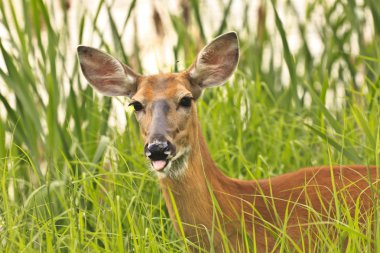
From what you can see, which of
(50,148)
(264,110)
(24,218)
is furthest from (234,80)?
(24,218)

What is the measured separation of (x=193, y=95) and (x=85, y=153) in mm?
1072

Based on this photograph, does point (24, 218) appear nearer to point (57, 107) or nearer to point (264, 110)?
point (57, 107)

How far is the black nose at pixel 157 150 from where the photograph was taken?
15.0 feet

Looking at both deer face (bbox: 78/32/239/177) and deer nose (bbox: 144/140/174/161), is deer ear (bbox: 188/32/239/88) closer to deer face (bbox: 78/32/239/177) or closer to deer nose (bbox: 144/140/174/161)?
deer face (bbox: 78/32/239/177)

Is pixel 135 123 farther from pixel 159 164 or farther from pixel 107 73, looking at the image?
pixel 159 164

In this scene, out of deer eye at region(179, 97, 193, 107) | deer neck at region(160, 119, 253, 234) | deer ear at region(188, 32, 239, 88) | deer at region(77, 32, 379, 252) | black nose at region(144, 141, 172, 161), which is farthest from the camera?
deer ear at region(188, 32, 239, 88)

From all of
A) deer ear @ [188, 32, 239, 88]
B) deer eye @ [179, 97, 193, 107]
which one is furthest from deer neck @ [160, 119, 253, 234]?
deer ear @ [188, 32, 239, 88]

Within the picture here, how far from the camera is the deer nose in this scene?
15.0ft

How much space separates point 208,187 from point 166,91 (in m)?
0.65

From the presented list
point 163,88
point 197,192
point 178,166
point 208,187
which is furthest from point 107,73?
point 208,187

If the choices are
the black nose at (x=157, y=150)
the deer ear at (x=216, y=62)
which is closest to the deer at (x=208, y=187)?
the black nose at (x=157, y=150)

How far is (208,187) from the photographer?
4.62m

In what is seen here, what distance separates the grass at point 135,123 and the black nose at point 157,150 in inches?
9.5

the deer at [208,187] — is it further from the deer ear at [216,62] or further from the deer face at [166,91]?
the deer ear at [216,62]
